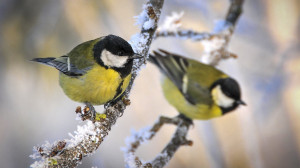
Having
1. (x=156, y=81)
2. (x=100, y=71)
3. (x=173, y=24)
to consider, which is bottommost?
(x=100, y=71)

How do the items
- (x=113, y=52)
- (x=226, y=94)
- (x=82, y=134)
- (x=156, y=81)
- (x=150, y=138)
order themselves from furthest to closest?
(x=156, y=81), (x=226, y=94), (x=150, y=138), (x=113, y=52), (x=82, y=134)

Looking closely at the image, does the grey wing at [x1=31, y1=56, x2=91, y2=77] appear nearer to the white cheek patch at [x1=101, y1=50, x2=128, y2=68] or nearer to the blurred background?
the white cheek patch at [x1=101, y1=50, x2=128, y2=68]

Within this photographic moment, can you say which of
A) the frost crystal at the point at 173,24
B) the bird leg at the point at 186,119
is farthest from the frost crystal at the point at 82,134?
the bird leg at the point at 186,119

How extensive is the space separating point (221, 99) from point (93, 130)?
74cm

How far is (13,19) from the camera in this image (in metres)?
1.64

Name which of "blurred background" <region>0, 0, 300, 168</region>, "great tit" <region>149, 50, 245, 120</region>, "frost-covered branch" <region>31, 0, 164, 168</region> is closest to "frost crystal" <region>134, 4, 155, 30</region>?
"frost-covered branch" <region>31, 0, 164, 168</region>

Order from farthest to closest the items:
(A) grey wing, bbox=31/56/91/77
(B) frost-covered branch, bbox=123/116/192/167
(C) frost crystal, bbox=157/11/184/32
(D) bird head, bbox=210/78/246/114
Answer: (D) bird head, bbox=210/78/246/114 < (C) frost crystal, bbox=157/11/184/32 < (A) grey wing, bbox=31/56/91/77 < (B) frost-covered branch, bbox=123/116/192/167

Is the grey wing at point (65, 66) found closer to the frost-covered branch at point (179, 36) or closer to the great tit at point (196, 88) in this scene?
the frost-covered branch at point (179, 36)

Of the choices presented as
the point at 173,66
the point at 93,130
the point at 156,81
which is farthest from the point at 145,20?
the point at 156,81

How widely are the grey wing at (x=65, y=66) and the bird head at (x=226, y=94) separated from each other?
1.99 ft

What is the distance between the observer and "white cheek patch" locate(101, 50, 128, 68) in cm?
82

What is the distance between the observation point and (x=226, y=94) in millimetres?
1250

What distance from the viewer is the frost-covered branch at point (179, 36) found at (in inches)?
35.5

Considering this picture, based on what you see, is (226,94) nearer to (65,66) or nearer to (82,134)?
(65,66)
